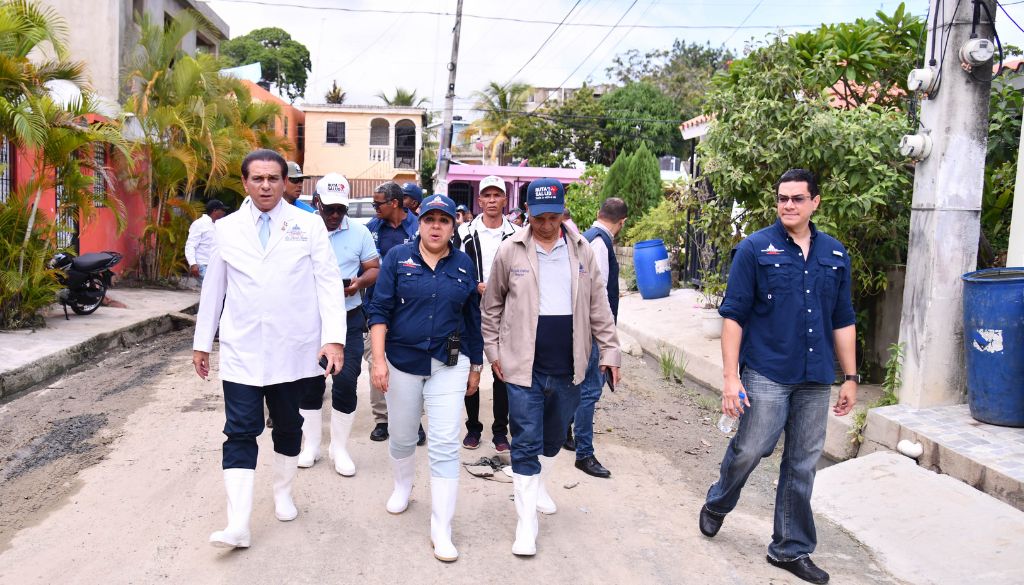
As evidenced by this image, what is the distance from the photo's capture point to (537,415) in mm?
4637

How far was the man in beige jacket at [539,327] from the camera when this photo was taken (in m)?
4.58

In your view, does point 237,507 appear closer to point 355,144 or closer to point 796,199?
point 796,199

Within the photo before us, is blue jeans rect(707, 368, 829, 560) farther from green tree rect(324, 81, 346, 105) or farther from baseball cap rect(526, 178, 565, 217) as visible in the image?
green tree rect(324, 81, 346, 105)

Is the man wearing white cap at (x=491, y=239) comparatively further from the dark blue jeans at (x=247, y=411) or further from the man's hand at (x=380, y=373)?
the dark blue jeans at (x=247, y=411)

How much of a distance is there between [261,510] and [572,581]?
6.10ft

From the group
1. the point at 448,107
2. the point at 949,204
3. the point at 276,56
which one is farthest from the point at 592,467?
the point at 276,56

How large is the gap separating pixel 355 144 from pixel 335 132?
1.11m

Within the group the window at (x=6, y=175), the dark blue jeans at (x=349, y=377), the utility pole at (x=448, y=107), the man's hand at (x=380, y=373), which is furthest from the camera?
the utility pole at (x=448, y=107)

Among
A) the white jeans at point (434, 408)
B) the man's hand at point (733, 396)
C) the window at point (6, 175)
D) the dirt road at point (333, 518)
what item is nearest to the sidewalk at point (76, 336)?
the dirt road at point (333, 518)

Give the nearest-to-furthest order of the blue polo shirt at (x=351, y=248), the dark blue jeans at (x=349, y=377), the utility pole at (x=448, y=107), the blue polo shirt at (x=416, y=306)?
the blue polo shirt at (x=416, y=306)
the dark blue jeans at (x=349, y=377)
the blue polo shirt at (x=351, y=248)
the utility pole at (x=448, y=107)

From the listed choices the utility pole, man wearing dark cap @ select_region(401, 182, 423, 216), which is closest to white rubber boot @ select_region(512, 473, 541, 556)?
man wearing dark cap @ select_region(401, 182, 423, 216)

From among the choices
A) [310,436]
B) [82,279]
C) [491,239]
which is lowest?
[310,436]

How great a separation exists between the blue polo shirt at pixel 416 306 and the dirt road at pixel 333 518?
3.24 ft

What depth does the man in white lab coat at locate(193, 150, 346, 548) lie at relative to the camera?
14.1ft
